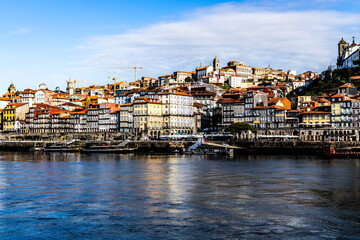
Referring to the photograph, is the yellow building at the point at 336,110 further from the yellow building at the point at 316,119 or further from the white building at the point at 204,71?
the white building at the point at 204,71

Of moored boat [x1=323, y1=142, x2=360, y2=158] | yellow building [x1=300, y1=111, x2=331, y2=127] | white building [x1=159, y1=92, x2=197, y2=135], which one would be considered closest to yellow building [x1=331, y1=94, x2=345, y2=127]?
yellow building [x1=300, y1=111, x2=331, y2=127]

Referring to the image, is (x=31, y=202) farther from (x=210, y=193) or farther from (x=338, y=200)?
(x=338, y=200)

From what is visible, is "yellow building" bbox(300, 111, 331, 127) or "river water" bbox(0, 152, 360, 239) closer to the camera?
"river water" bbox(0, 152, 360, 239)

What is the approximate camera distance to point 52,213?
24.6 m

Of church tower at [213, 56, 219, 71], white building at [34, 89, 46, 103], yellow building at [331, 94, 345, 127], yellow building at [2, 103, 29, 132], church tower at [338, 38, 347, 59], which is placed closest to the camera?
yellow building at [331, 94, 345, 127]

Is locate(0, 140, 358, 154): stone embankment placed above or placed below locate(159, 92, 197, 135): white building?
below

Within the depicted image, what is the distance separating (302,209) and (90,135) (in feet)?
273

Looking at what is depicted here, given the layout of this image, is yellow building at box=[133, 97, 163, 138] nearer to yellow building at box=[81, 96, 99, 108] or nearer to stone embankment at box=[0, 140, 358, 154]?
stone embankment at box=[0, 140, 358, 154]

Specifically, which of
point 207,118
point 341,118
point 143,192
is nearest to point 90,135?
point 207,118

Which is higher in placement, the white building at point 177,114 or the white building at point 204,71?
the white building at point 204,71

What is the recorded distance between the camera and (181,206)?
2623 cm

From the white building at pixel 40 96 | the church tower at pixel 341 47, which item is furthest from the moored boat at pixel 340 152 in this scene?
the white building at pixel 40 96

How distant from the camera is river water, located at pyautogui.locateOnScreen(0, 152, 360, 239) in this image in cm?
2106

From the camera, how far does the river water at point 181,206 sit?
21.1 m
